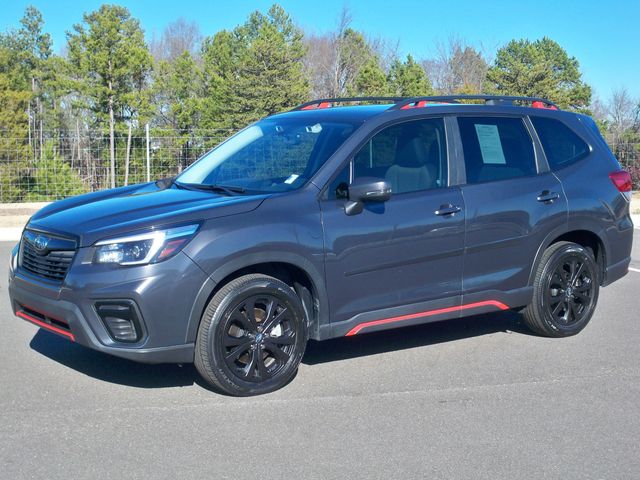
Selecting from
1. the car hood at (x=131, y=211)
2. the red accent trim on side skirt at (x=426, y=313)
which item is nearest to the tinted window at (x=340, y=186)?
the car hood at (x=131, y=211)

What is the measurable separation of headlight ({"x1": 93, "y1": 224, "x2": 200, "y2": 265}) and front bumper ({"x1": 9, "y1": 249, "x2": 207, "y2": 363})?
0.05 meters

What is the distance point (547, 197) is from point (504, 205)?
467mm

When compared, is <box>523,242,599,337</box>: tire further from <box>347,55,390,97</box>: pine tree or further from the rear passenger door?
<box>347,55,390,97</box>: pine tree

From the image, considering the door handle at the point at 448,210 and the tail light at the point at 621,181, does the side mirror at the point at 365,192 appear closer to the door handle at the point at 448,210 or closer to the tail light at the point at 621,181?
the door handle at the point at 448,210

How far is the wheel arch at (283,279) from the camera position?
16.3ft

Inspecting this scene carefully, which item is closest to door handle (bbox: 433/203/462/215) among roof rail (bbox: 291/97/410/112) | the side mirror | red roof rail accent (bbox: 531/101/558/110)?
the side mirror

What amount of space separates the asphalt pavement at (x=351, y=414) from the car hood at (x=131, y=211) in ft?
3.37

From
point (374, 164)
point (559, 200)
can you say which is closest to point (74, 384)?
point (374, 164)

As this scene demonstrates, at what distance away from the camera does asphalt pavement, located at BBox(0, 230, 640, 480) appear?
415 centimetres

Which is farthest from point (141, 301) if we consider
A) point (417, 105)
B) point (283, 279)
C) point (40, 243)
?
point (417, 105)

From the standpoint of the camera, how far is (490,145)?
6305 millimetres

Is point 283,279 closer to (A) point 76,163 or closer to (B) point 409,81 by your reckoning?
(A) point 76,163

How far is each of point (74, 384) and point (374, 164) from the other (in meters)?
2.45

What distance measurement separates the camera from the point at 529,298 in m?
6.48
